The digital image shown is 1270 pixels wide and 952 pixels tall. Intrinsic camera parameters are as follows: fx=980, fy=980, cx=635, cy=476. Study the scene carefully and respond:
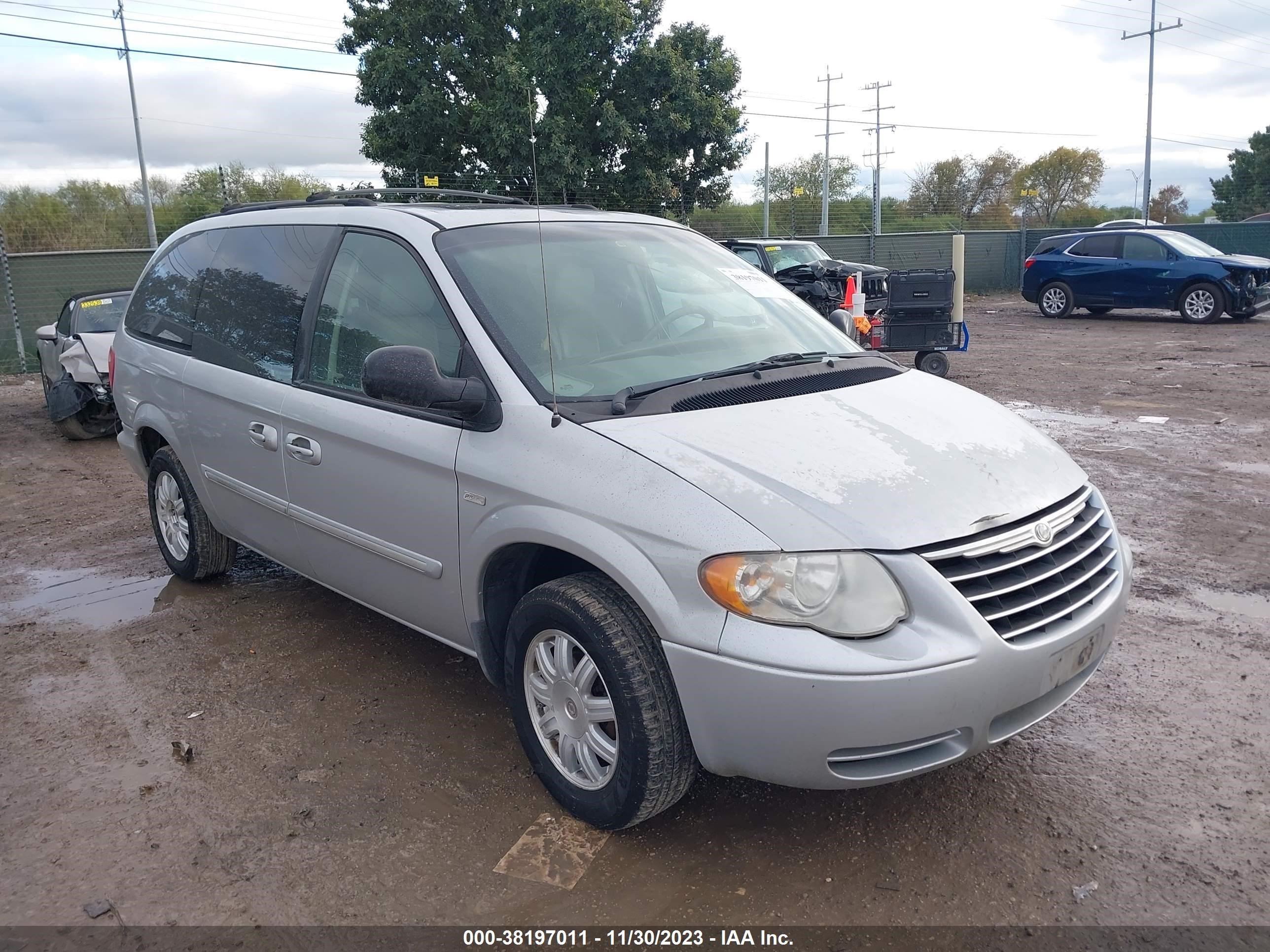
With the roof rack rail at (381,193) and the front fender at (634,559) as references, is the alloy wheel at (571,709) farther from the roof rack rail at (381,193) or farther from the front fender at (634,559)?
the roof rack rail at (381,193)

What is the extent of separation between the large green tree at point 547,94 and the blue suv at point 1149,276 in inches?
363

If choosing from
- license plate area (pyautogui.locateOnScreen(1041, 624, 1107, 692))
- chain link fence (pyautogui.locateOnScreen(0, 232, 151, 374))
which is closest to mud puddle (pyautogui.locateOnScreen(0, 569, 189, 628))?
license plate area (pyautogui.locateOnScreen(1041, 624, 1107, 692))

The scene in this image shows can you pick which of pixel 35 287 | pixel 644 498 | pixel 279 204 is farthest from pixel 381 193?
pixel 35 287

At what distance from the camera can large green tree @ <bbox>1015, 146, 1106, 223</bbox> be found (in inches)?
2697

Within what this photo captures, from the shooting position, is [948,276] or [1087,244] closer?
[948,276]

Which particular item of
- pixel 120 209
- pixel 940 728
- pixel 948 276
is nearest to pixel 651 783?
pixel 940 728

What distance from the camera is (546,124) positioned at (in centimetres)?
2208

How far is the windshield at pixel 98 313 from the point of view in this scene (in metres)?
9.87

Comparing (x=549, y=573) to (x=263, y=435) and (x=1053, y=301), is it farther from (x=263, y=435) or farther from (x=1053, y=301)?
(x=1053, y=301)

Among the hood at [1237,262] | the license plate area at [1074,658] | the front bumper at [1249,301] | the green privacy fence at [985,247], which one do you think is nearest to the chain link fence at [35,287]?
the green privacy fence at [985,247]

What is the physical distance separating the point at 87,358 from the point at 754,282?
7808 mm

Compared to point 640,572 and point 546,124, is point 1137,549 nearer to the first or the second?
point 640,572

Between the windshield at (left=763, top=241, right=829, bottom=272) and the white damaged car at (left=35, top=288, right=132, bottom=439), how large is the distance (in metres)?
9.16

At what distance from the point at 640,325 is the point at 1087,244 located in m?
18.2
